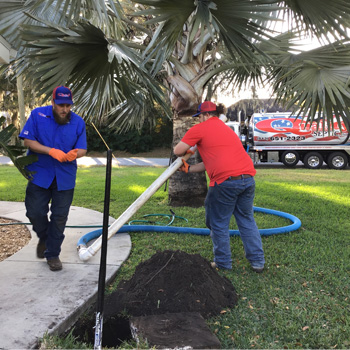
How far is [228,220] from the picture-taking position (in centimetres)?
368

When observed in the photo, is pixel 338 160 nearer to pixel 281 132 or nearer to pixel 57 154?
pixel 281 132

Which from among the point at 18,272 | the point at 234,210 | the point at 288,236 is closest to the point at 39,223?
the point at 18,272

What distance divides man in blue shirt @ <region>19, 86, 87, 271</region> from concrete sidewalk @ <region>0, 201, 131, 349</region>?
0.25m

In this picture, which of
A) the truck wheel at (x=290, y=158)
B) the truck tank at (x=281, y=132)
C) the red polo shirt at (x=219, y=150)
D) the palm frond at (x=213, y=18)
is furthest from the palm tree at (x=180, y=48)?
the truck wheel at (x=290, y=158)

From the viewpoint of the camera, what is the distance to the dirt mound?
2838 millimetres

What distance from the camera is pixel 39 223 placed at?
145 inches

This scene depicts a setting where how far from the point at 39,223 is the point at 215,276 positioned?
5.96ft

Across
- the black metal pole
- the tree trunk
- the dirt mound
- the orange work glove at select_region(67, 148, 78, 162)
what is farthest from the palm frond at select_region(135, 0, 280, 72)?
the tree trunk

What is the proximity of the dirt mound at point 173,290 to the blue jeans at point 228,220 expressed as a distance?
0.42 metres

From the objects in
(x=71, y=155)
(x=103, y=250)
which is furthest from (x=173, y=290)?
(x=71, y=155)

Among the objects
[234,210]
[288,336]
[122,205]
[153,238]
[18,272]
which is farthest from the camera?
[122,205]

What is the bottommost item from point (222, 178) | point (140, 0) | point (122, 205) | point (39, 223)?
point (122, 205)

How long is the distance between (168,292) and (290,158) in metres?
15.4

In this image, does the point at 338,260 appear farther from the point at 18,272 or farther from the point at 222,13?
the point at 18,272
